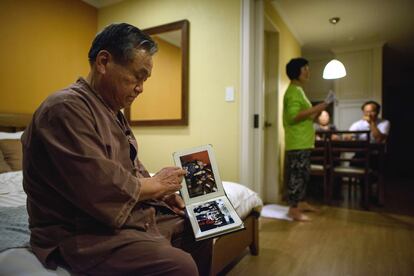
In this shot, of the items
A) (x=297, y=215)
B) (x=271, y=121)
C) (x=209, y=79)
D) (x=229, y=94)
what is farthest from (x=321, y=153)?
(x=209, y=79)

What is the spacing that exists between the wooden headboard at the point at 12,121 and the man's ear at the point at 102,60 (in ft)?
6.07

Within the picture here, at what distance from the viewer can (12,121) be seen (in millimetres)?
2219

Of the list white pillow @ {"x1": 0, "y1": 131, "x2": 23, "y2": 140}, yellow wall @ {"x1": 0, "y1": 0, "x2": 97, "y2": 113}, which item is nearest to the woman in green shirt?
yellow wall @ {"x1": 0, "y1": 0, "x2": 97, "y2": 113}

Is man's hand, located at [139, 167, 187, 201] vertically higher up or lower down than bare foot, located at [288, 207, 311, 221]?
higher up

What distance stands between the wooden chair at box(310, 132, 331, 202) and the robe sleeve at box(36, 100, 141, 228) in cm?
287

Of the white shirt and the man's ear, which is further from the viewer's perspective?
the white shirt

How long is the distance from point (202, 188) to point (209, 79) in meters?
1.43

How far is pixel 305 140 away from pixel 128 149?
203 cm

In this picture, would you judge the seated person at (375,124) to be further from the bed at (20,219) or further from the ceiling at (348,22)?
the bed at (20,219)

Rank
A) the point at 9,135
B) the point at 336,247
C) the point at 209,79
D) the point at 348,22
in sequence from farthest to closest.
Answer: the point at 348,22, the point at 209,79, the point at 9,135, the point at 336,247

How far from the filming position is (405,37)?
415 cm

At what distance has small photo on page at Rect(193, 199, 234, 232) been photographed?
0.96m

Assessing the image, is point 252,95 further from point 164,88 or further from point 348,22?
point 348,22

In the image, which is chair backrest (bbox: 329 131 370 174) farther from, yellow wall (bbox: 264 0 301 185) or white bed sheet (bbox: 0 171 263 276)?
white bed sheet (bbox: 0 171 263 276)
